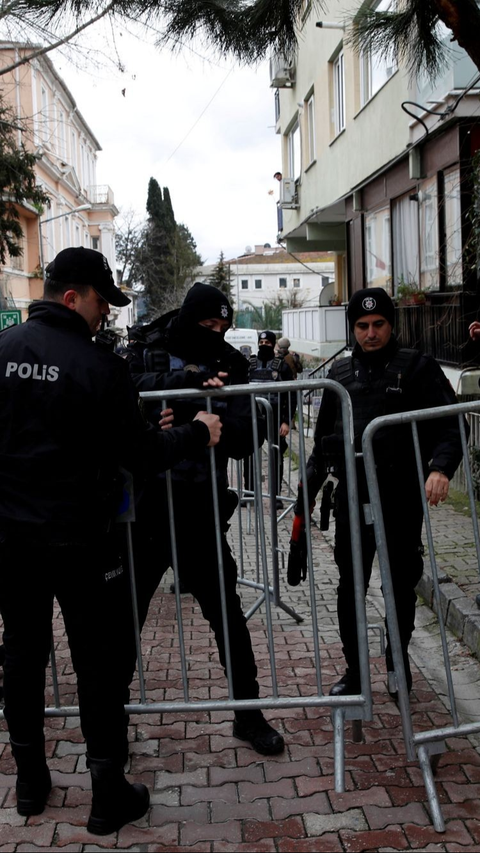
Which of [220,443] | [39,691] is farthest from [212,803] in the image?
[220,443]

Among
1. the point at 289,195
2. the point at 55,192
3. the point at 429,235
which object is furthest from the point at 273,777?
the point at 55,192

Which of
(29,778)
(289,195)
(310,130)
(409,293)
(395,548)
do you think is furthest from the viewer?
(289,195)

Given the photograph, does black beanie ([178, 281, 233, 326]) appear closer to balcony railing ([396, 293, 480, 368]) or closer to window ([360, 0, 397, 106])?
balcony railing ([396, 293, 480, 368])

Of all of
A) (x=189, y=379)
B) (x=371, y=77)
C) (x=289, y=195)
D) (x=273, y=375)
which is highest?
Answer: (x=371, y=77)

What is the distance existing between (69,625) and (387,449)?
1.67 metres

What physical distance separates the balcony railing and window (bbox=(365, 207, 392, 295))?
2.16 metres

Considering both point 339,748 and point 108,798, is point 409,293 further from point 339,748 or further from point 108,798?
point 108,798

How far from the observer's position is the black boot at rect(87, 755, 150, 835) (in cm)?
315

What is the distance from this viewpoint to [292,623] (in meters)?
5.71

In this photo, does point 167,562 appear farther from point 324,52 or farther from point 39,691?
point 324,52

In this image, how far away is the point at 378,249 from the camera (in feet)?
50.3

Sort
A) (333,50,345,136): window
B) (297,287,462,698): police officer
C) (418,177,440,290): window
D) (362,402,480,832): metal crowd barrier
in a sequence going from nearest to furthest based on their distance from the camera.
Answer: (362,402,480,832): metal crowd barrier
(297,287,462,698): police officer
(418,177,440,290): window
(333,50,345,136): window

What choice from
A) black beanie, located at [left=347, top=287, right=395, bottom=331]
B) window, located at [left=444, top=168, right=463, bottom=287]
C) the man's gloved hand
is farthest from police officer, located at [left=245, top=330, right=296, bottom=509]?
black beanie, located at [left=347, top=287, right=395, bottom=331]

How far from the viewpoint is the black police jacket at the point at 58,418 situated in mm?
2963
